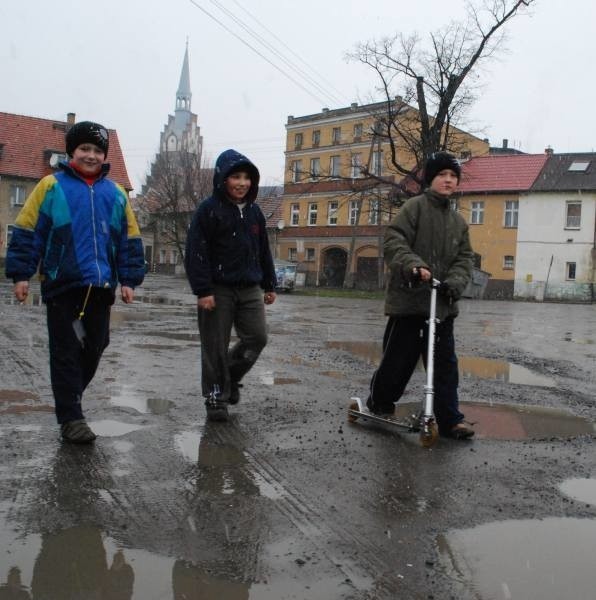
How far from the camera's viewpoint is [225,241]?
476cm

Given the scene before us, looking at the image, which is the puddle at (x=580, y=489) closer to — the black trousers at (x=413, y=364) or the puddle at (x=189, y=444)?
the black trousers at (x=413, y=364)

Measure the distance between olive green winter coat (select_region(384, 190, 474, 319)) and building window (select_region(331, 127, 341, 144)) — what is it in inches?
2078

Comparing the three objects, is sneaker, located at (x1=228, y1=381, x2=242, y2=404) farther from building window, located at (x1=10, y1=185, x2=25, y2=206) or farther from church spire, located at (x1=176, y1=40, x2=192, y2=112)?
church spire, located at (x1=176, y1=40, x2=192, y2=112)

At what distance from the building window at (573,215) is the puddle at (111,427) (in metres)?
Answer: 42.9

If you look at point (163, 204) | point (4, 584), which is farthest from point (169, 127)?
point (4, 584)

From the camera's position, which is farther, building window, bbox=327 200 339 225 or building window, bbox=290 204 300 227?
building window, bbox=290 204 300 227

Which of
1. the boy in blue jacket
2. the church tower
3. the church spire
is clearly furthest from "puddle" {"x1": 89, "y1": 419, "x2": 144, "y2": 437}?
the church spire

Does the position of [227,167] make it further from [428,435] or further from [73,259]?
[428,435]

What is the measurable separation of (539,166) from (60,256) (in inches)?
1796

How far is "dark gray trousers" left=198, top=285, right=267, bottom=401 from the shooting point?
477 centimetres

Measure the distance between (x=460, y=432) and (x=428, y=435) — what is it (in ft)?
1.09

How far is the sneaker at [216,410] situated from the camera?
15.1 feet

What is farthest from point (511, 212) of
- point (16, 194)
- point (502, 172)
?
point (16, 194)

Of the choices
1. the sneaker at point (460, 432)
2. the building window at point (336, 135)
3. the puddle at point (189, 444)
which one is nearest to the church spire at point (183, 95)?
the building window at point (336, 135)
